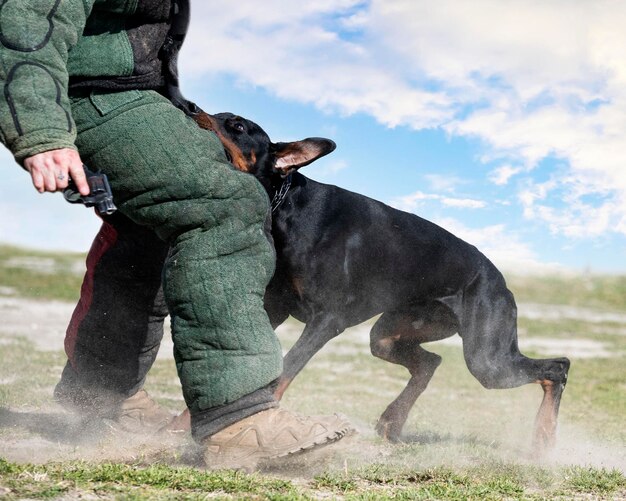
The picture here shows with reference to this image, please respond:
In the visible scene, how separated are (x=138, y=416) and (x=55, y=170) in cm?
224

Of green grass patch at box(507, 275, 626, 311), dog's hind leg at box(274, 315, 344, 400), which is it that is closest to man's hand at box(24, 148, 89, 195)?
dog's hind leg at box(274, 315, 344, 400)

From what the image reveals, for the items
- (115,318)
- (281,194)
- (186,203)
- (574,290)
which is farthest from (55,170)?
(574,290)

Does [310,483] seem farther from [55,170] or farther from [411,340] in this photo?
[411,340]

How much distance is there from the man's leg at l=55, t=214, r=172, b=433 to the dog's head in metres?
1.10

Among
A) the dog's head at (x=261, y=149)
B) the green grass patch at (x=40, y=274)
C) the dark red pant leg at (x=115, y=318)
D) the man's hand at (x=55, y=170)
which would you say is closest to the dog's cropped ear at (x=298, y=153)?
the dog's head at (x=261, y=149)

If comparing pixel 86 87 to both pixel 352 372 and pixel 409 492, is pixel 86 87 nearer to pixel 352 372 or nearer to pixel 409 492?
pixel 409 492

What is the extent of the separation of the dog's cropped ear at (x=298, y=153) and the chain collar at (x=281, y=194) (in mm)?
51

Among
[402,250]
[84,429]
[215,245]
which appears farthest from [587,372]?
[215,245]

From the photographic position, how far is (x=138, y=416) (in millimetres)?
4789

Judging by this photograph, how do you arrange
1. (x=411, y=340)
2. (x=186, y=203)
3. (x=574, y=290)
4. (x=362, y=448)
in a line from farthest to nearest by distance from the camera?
1. (x=574, y=290)
2. (x=411, y=340)
3. (x=362, y=448)
4. (x=186, y=203)

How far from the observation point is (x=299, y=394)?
282 inches

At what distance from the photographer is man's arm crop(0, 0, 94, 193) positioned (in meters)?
2.93

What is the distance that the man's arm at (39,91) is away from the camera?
2928 mm

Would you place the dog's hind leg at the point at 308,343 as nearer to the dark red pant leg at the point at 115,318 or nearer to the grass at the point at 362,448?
the grass at the point at 362,448
